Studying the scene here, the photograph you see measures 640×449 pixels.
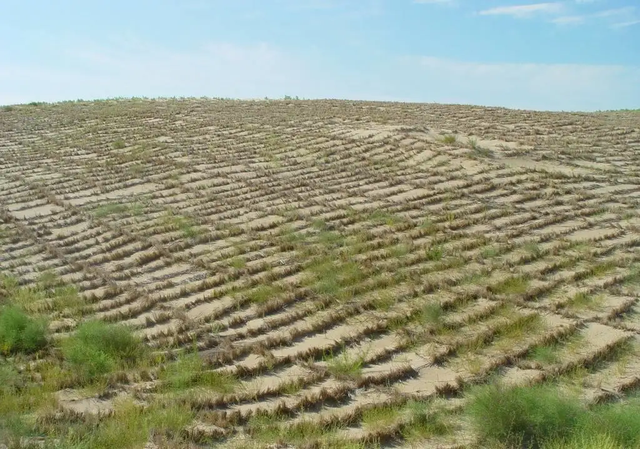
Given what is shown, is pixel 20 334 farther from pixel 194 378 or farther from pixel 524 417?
pixel 524 417

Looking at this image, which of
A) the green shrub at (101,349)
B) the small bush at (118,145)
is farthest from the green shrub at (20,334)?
the small bush at (118,145)

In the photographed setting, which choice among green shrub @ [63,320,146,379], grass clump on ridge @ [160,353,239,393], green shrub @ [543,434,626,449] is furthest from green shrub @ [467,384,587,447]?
green shrub @ [63,320,146,379]

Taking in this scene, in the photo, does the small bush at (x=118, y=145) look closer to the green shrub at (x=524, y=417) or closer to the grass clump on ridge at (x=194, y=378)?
the grass clump on ridge at (x=194, y=378)

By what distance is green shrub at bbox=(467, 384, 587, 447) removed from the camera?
339cm

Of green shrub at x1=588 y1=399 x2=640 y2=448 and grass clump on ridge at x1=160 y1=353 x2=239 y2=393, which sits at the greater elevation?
green shrub at x1=588 y1=399 x2=640 y2=448

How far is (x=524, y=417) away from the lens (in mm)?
3418

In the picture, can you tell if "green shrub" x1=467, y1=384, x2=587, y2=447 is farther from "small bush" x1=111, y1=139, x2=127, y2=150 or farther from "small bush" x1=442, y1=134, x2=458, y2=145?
"small bush" x1=111, y1=139, x2=127, y2=150

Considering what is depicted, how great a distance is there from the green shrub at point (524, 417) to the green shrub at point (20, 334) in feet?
10.2

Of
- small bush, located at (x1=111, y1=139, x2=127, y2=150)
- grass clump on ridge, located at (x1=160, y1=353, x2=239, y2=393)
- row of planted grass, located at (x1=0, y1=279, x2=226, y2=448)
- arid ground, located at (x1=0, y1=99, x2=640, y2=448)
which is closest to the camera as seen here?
row of planted grass, located at (x1=0, y1=279, x2=226, y2=448)

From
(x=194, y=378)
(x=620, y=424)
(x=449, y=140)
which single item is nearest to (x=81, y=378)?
(x=194, y=378)

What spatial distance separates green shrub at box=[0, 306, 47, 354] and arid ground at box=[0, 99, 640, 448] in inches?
1.4

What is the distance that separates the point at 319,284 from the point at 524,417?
2.53 metres

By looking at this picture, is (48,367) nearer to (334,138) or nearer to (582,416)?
(582,416)

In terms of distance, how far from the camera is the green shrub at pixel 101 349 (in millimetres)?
4516
